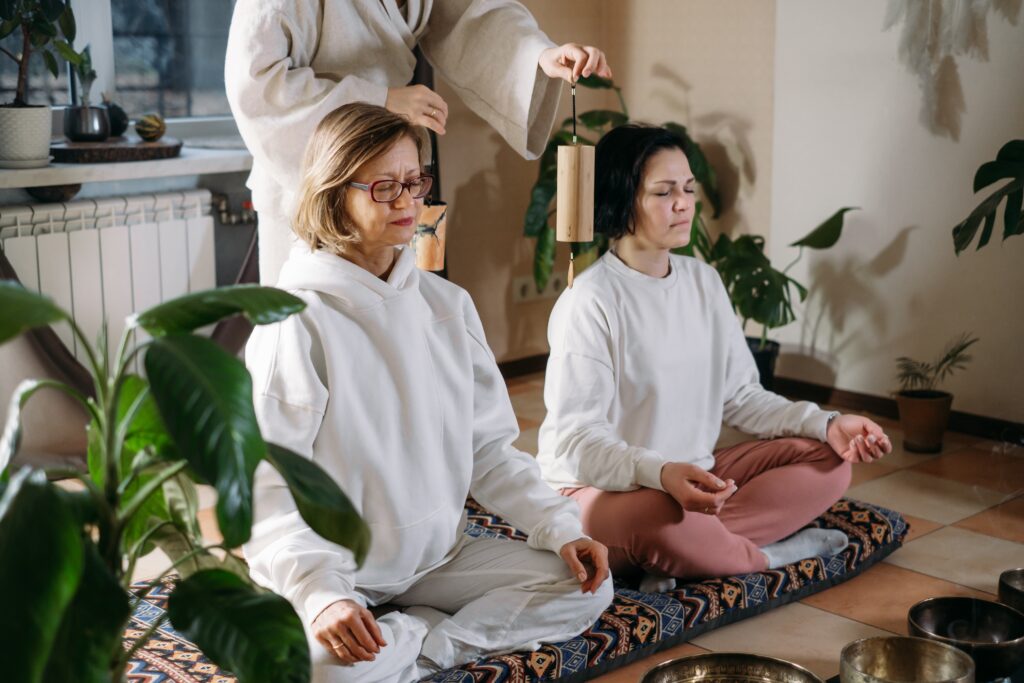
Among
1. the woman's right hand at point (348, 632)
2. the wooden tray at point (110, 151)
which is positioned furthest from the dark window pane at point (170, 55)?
the woman's right hand at point (348, 632)

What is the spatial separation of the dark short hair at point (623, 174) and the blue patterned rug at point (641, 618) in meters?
0.75

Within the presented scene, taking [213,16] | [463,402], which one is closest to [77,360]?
[213,16]

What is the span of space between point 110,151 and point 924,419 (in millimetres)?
2438

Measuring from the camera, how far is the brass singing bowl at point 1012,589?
2.39 m

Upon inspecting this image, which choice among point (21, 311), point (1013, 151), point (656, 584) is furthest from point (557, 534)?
point (1013, 151)

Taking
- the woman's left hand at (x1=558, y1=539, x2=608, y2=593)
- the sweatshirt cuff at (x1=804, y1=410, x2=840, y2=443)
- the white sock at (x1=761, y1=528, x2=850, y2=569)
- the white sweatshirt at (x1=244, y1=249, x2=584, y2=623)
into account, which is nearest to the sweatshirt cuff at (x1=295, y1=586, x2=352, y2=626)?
the white sweatshirt at (x1=244, y1=249, x2=584, y2=623)

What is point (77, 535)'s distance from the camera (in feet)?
3.43

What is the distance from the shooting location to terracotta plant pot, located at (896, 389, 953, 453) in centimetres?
364

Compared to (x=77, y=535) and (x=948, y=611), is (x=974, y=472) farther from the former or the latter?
(x=77, y=535)

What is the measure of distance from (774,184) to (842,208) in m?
0.28

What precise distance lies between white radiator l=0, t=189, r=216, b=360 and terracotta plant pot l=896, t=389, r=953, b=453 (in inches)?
83.5

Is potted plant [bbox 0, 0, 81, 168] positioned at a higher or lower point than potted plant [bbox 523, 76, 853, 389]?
higher

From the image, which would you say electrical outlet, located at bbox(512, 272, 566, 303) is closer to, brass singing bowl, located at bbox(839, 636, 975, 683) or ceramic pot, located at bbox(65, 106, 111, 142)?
ceramic pot, located at bbox(65, 106, 111, 142)

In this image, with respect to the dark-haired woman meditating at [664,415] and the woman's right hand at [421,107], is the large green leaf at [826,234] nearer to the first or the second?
the dark-haired woman meditating at [664,415]
